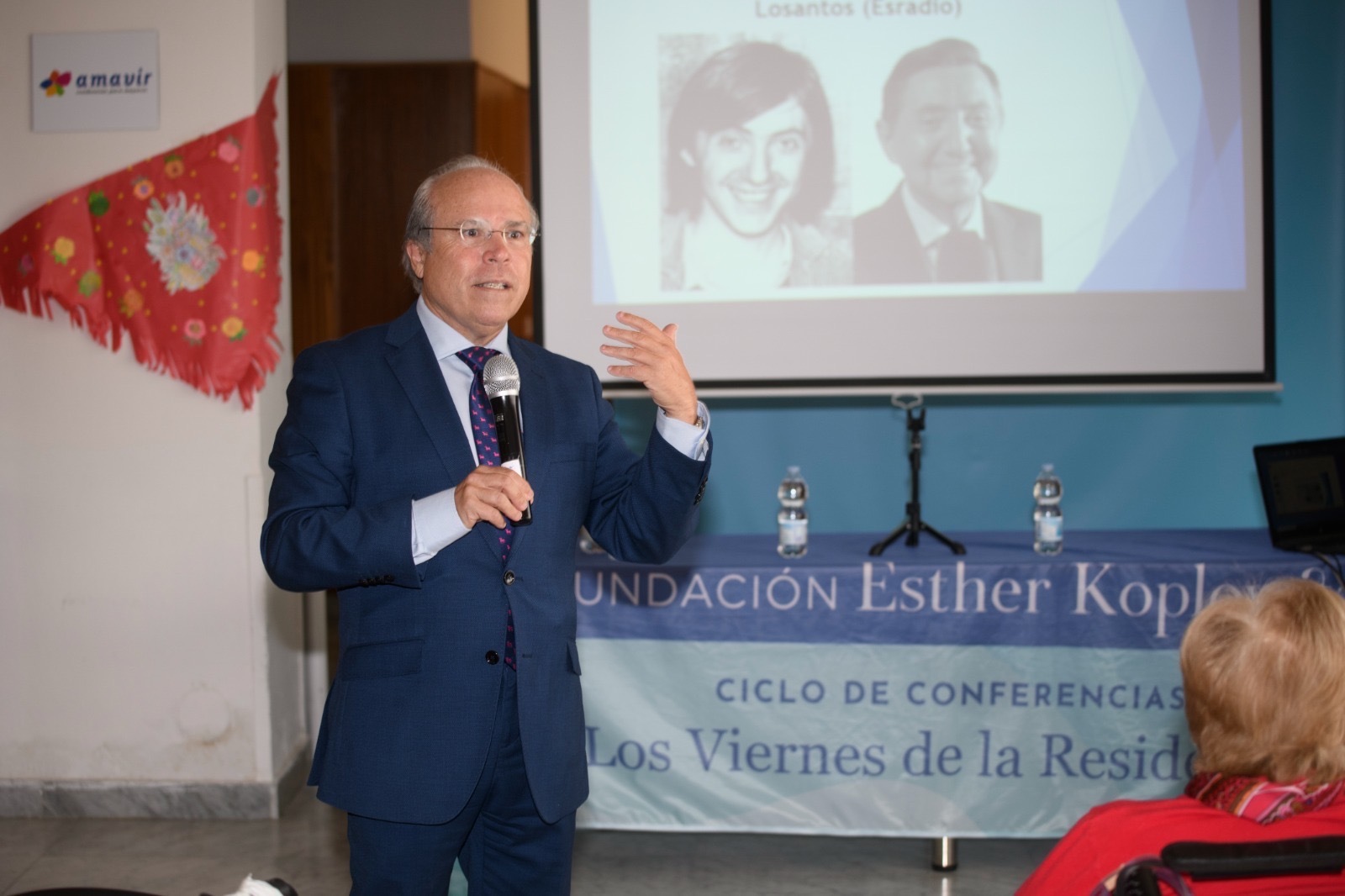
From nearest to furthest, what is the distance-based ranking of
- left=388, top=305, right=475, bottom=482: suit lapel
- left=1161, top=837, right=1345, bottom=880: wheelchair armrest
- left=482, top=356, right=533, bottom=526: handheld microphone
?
1. left=1161, top=837, right=1345, bottom=880: wheelchair armrest
2. left=482, top=356, right=533, bottom=526: handheld microphone
3. left=388, top=305, right=475, bottom=482: suit lapel

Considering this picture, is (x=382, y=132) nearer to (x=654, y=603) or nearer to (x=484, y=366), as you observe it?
(x=654, y=603)

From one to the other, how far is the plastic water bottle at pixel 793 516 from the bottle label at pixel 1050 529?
2.15ft

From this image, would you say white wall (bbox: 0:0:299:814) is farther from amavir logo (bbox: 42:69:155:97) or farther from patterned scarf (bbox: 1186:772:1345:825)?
patterned scarf (bbox: 1186:772:1345:825)

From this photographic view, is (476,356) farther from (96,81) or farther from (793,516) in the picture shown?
(96,81)

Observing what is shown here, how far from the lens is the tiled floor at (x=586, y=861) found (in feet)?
10.6

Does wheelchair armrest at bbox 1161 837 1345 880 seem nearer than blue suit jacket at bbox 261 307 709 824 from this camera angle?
Yes

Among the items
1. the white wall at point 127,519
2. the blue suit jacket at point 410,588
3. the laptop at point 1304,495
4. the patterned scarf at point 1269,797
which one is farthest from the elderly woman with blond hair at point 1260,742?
the white wall at point 127,519

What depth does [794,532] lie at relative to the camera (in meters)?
3.45

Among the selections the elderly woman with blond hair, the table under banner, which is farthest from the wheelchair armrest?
the table under banner

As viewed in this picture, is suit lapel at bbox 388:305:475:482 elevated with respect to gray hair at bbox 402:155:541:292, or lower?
lower

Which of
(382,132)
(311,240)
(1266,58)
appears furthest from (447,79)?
(1266,58)

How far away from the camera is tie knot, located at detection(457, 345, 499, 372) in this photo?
6.69 feet

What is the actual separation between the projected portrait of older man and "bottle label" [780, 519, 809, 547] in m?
0.82

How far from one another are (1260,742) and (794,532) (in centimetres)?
202
